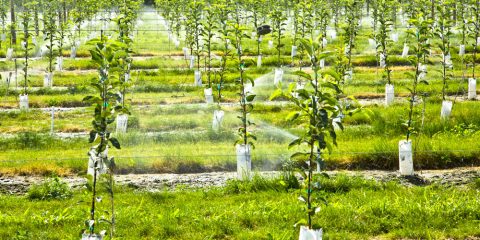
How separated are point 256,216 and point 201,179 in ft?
10.4

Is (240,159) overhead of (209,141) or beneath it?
overhead

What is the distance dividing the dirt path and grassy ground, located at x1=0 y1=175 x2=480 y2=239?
1.01m

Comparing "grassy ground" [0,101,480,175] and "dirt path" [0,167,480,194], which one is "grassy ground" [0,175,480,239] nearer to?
"dirt path" [0,167,480,194]

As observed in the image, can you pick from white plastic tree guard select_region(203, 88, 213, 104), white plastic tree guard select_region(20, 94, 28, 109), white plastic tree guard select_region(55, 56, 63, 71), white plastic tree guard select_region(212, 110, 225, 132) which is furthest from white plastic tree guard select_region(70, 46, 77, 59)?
white plastic tree guard select_region(212, 110, 225, 132)

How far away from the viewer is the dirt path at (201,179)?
1180cm

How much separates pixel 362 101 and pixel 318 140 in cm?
1391

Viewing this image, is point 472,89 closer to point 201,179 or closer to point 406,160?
point 406,160

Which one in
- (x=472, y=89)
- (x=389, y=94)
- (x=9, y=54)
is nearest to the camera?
(x=389, y=94)

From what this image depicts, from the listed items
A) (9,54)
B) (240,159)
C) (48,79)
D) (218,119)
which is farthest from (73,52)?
(240,159)

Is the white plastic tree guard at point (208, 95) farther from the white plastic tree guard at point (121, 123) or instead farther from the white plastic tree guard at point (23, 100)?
the white plastic tree guard at point (23, 100)

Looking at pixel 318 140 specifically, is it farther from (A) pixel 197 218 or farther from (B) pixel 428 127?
(B) pixel 428 127

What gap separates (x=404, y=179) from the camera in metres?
12.0

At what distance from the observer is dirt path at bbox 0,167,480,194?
11.8 meters

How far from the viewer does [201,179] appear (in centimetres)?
1222
